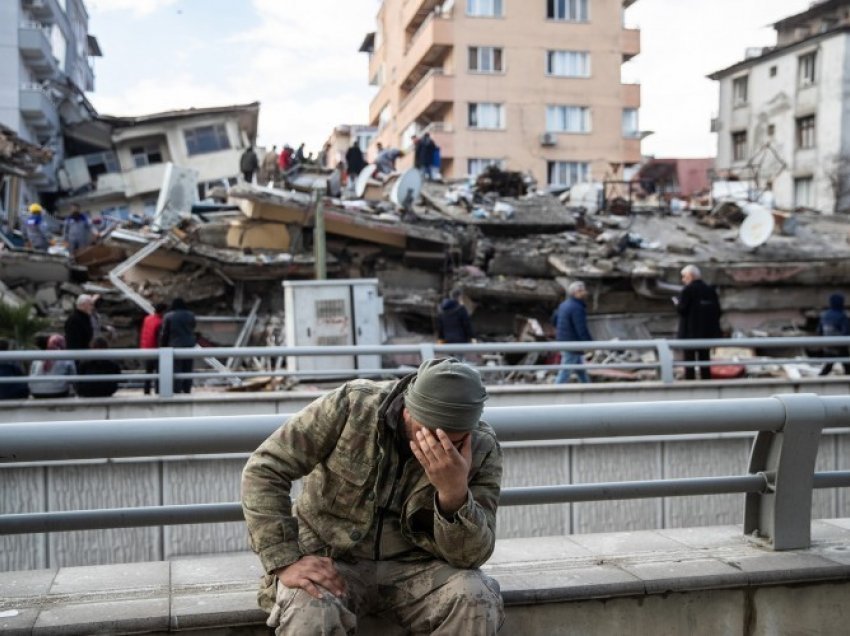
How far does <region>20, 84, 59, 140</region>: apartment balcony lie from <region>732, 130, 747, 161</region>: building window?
37483 millimetres

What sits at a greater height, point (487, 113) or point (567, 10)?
point (567, 10)

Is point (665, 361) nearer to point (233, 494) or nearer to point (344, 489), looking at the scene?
point (233, 494)

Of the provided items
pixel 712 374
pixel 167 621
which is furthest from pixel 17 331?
pixel 167 621

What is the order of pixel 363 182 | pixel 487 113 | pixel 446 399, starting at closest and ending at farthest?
pixel 446 399
pixel 363 182
pixel 487 113

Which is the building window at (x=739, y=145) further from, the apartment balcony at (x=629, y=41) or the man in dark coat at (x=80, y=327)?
the man in dark coat at (x=80, y=327)

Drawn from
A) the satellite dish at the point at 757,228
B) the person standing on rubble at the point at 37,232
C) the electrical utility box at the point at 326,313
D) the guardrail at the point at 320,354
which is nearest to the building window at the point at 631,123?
the satellite dish at the point at 757,228

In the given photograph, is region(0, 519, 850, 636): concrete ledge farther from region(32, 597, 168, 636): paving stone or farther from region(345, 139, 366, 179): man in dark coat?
region(345, 139, 366, 179): man in dark coat

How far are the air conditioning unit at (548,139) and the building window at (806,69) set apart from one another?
44.0 feet

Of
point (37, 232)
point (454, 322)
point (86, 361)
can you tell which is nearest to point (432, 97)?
point (37, 232)

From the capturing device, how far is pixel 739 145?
55188mm

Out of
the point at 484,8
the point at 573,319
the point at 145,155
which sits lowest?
the point at 573,319

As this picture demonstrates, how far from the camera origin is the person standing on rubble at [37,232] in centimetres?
2591

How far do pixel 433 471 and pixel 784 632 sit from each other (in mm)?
2019

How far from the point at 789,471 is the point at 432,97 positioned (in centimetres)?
4628
